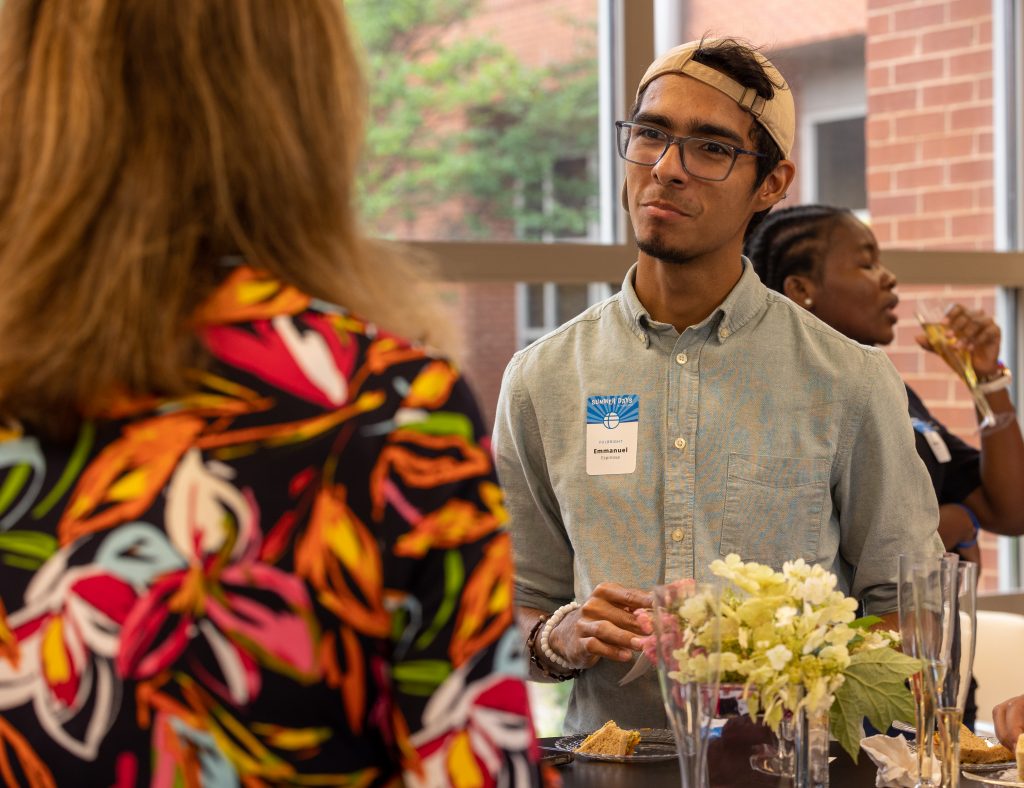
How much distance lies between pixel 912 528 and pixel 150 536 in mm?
1555

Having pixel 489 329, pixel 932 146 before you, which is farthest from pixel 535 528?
pixel 932 146

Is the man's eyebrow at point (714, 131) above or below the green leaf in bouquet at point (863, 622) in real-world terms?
above

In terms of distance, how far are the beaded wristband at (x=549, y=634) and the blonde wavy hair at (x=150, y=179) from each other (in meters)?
1.15

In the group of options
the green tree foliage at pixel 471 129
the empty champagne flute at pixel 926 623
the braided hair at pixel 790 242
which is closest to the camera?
the empty champagne flute at pixel 926 623

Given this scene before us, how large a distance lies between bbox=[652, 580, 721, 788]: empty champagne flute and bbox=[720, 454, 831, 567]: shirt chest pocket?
2.46 feet

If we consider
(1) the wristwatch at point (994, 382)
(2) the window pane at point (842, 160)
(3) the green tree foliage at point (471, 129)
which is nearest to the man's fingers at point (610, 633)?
(3) the green tree foliage at point (471, 129)

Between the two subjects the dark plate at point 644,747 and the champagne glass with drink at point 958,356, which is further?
the champagne glass with drink at point 958,356

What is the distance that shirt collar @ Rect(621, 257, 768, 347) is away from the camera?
7.20 feet

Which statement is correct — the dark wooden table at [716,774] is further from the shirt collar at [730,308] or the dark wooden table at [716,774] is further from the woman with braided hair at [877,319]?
the woman with braided hair at [877,319]

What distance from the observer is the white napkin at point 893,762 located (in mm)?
1562

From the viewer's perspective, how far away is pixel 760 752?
5.31ft

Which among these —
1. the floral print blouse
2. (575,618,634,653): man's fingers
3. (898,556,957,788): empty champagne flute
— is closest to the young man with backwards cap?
(575,618,634,653): man's fingers

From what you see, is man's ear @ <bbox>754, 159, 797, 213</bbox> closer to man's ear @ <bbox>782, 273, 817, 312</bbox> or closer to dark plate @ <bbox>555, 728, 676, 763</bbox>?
man's ear @ <bbox>782, 273, 817, 312</bbox>

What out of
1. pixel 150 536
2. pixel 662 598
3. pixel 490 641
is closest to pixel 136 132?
pixel 150 536
